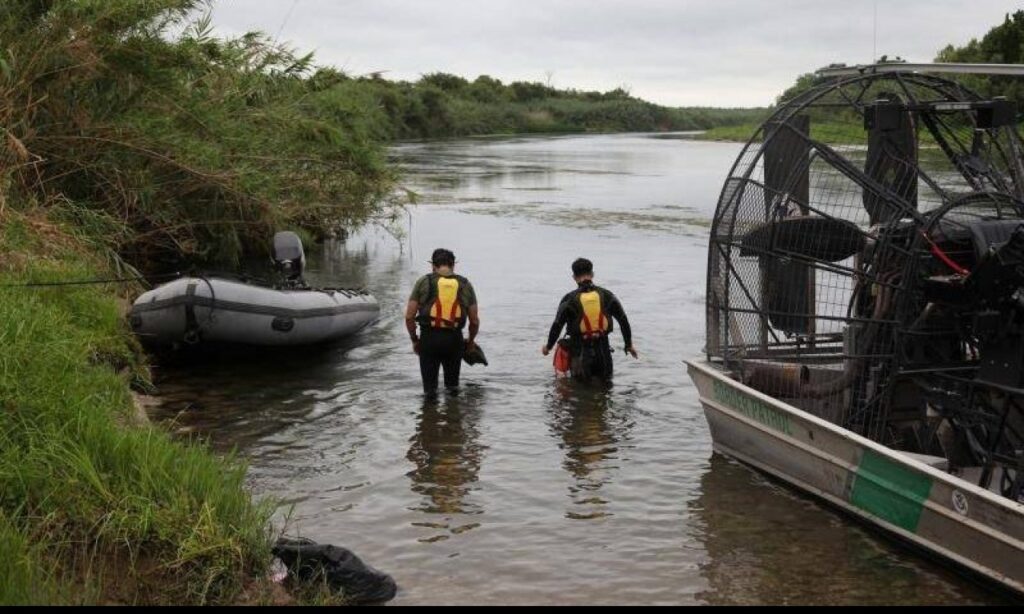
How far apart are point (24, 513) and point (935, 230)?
5.26 m

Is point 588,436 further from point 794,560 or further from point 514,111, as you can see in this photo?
point 514,111

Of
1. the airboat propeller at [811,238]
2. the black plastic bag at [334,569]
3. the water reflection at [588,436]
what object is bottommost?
the water reflection at [588,436]

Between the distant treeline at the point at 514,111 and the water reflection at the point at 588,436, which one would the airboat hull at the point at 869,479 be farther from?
the distant treeline at the point at 514,111

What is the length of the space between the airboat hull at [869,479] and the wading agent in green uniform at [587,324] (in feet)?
5.81

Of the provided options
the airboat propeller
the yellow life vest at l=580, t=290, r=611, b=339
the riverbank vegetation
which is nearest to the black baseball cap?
the yellow life vest at l=580, t=290, r=611, b=339

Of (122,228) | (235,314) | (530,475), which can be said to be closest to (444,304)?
(530,475)

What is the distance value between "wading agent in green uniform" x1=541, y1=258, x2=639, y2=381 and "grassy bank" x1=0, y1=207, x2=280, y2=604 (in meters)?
4.62

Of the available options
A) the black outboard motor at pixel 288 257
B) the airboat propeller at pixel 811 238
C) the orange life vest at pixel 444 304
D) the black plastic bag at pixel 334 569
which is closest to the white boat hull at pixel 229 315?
the black outboard motor at pixel 288 257

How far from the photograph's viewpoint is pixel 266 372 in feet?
42.0

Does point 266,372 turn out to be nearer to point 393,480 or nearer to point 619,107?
point 393,480

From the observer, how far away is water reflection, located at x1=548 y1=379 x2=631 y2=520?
8.68 m

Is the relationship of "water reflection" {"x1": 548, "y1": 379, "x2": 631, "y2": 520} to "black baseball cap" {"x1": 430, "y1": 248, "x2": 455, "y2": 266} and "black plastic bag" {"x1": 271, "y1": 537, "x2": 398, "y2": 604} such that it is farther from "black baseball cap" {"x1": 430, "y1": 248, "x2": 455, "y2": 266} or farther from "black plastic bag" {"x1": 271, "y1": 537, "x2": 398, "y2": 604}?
"black plastic bag" {"x1": 271, "y1": 537, "x2": 398, "y2": 604}

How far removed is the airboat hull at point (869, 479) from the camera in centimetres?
644

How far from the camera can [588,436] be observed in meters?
10.4
